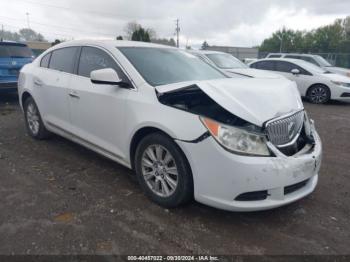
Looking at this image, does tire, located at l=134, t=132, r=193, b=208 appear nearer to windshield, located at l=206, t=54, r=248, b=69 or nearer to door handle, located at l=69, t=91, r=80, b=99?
A: door handle, located at l=69, t=91, r=80, b=99

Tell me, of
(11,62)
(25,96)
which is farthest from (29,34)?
(25,96)

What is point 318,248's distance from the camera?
2.62 metres

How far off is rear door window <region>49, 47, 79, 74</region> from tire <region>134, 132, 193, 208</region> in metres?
1.83

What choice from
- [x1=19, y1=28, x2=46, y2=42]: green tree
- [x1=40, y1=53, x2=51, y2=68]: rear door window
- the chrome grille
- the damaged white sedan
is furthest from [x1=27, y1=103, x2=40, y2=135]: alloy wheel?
[x1=19, y1=28, x2=46, y2=42]: green tree

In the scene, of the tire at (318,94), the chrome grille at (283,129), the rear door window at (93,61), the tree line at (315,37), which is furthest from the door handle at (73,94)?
the tree line at (315,37)

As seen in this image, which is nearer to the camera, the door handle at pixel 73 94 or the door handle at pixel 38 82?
the door handle at pixel 73 94

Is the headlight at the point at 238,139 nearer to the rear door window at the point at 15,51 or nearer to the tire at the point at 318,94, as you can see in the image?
the rear door window at the point at 15,51

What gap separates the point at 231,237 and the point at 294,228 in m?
0.64

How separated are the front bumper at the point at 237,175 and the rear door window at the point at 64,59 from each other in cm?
236

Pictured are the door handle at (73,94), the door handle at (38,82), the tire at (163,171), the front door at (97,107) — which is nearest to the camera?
the tire at (163,171)

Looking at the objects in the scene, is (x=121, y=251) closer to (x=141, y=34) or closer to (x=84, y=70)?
(x=84, y=70)

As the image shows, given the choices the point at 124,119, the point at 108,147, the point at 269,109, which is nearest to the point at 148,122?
the point at 124,119

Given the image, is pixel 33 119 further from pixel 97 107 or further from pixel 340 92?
pixel 340 92

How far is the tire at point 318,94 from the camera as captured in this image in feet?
32.8
